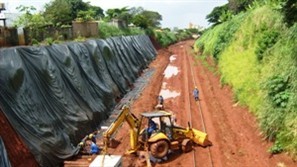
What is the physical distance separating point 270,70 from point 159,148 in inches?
246

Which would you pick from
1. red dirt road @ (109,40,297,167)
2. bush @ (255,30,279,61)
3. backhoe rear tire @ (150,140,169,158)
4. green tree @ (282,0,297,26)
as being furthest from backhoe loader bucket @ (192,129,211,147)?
green tree @ (282,0,297,26)

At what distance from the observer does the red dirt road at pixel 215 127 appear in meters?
13.0

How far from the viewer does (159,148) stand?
13.0 meters

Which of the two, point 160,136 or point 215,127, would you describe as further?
point 215,127

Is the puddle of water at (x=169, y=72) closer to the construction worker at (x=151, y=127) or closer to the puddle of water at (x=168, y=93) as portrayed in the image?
the puddle of water at (x=168, y=93)

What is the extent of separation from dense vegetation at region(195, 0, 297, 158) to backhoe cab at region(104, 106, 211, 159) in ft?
8.77

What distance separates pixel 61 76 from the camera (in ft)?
52.5

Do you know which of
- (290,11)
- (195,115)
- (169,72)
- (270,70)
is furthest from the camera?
(169,72)

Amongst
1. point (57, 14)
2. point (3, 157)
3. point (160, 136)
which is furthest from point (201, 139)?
point (57, 14)

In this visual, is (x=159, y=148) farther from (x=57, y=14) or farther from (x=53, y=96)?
(x=57, y=14)

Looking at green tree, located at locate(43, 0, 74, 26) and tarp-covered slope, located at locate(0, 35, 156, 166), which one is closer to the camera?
tarp-covered slope, located at locate(0, 35, 156, 166)

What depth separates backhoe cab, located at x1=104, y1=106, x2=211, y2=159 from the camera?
42.6ft

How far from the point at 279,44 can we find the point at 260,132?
4532 mm

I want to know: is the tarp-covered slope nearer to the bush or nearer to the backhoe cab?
the backhoe cab
